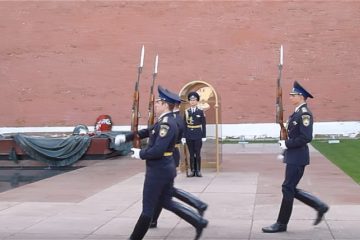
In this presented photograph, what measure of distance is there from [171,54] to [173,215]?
18922mm

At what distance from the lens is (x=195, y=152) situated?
14.3 meters

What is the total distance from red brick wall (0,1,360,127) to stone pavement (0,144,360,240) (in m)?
11.4

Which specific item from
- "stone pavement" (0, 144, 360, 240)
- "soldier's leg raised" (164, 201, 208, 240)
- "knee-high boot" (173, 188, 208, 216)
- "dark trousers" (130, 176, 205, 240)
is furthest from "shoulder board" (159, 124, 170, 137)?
"stone pavement" (0, 144, 360, 240)

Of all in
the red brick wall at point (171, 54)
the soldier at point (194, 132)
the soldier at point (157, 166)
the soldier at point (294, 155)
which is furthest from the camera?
the red brick wall at point (171, 54)

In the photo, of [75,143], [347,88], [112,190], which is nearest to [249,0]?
[347,88]

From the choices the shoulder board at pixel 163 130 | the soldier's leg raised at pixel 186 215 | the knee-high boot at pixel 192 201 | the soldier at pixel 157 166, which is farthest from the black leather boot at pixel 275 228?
the shoulder board at pixel 163 130

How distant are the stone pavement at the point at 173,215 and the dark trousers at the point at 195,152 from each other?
374 mm

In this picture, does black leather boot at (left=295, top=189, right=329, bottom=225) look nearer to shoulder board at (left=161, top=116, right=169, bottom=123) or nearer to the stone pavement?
the stone pavement

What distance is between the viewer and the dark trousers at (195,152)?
46.9 feet

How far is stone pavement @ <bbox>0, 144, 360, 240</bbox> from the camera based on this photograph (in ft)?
27.0

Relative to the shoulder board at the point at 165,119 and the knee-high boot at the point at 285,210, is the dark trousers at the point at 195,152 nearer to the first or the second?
the knee-high boot at the point at 285,210

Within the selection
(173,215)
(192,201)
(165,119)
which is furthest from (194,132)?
(165,119)

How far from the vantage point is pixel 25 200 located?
11.2 metres

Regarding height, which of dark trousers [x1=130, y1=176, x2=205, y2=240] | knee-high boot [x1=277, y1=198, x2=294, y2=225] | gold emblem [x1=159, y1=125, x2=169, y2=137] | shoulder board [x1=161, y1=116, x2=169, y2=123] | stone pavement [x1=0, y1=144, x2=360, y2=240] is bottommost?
stone pavement [x1=0, y1=144, x2=360, y2=240]
